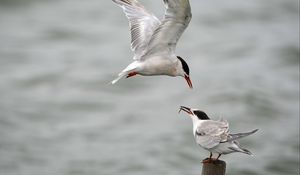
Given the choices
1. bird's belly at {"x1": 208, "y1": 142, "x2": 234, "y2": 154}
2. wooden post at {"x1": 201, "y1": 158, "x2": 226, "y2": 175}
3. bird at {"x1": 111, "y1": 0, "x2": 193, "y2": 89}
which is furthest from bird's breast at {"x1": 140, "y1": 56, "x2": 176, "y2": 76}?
wooden post at {"x1": 201, "y1": 158, "x2": 226, "y2": 175}

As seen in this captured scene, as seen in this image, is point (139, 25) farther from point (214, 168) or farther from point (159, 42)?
point (214, 168)

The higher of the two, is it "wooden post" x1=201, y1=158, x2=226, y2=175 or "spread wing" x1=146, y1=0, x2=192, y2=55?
"spread wing" x1=146, y1=0, x2=192, y2=55

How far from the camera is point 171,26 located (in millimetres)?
6766

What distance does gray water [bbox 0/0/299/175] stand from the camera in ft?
39.1

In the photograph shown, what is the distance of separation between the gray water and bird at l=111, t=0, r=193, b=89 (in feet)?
14.4

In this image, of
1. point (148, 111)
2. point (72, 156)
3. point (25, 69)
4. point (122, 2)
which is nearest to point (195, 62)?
point (148, 111)

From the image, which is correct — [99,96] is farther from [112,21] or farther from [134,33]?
[134,33]

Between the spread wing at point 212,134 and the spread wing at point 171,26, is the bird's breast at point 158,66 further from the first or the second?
the spread wing at point 212,134

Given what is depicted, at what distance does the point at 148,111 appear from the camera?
1356 cm

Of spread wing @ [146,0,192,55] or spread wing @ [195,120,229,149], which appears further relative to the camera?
spread wing @ [146,0,192,55]

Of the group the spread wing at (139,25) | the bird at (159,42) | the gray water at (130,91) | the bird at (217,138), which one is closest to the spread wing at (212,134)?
the bird at (217,138)

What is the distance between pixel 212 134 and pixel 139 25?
173 cm

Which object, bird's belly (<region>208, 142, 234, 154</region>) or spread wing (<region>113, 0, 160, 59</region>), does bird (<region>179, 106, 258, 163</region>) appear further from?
spread wing (<region>113, 0, 160, 59</region>)

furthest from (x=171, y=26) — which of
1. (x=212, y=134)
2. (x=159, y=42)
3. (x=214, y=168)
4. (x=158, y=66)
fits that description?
(x=214, y=168)
